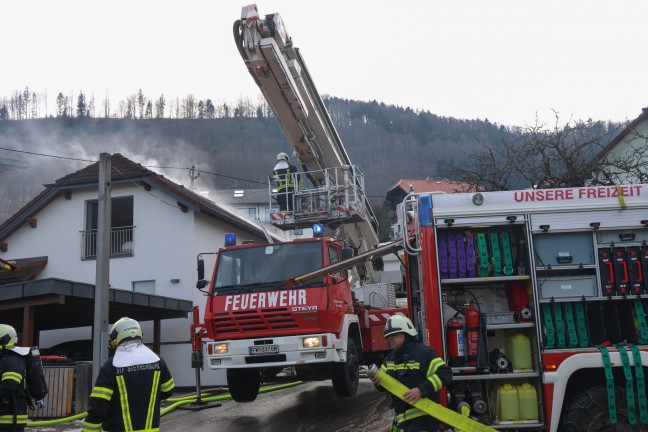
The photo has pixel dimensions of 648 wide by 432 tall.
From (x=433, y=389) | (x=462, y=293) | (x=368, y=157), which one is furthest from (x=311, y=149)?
(x=368, y=157)

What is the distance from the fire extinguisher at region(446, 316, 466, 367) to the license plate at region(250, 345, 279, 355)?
3456mm

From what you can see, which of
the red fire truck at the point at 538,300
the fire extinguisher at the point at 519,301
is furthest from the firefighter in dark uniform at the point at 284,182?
the fire extinguisher at the point at 519,301

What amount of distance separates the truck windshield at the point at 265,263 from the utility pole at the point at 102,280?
7.12ft

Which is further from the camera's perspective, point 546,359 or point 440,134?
point 440,134

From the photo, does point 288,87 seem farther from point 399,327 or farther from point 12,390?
point 12,390

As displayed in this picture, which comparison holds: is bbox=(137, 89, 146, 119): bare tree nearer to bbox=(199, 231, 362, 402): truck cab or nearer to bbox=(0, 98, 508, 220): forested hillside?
bbox=(0, 98, 508, 220): forested hillside

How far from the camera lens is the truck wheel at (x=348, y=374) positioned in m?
9.96

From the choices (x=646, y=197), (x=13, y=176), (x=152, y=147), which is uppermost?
(x=152, y=147)

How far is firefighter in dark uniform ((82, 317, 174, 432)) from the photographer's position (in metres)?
4.46

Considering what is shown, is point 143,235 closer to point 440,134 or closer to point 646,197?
point 646,197

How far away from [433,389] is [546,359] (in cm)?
182

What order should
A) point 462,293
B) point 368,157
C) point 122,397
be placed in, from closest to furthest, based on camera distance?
point 122,397 → point 462,293 → point 368,157

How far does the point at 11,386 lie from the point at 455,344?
403cm

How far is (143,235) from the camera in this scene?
20656 millimetres
